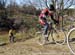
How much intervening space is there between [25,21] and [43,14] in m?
16.9

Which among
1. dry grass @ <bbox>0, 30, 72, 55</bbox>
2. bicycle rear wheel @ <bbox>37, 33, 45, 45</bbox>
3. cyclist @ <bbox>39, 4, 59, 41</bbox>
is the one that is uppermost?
cyclist @ <bbox>39, 4, 59, 41</bbox>

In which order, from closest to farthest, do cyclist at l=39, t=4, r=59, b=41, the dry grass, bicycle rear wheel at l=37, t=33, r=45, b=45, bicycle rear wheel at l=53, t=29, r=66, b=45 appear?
the dry grass → cyclist at l=39, t=4, r=59, b=41 → bicycle rear wheel at l=53, t=29, r=66, b=45 → bicycle rear wheel at l=37, t=33, r=45, b=45

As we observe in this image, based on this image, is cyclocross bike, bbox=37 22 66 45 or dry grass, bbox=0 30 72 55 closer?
dry grass, bbox=0 30 72 55

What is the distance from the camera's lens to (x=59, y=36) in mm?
11102

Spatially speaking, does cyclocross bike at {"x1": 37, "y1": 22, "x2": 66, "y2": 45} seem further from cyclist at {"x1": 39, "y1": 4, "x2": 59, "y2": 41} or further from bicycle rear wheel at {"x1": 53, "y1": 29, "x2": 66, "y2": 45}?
cyclist at {"x1": 39, "y1": 4, "x2": 59, "y2": 41}

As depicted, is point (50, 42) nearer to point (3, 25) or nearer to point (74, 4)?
point (74, 4)

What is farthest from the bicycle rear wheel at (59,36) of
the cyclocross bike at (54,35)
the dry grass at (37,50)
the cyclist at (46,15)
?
the dry grass at (37,50)

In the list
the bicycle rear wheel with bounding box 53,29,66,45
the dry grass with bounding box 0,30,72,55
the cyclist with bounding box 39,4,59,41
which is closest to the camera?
the dry grass with bounding box 0,30,72,55

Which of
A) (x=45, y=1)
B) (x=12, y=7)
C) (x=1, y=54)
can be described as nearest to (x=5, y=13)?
(x=12, y=7)

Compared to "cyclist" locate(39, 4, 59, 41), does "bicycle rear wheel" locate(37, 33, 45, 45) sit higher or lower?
lower

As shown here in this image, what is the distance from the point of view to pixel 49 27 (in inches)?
426

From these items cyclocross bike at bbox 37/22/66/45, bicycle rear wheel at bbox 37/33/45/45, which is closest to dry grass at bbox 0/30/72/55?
cyclocross bike at bbox 37/22/66/45

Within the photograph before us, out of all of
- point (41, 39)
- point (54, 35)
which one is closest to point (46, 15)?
point (54, 35)

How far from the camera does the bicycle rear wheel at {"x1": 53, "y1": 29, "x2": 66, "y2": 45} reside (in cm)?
1053
